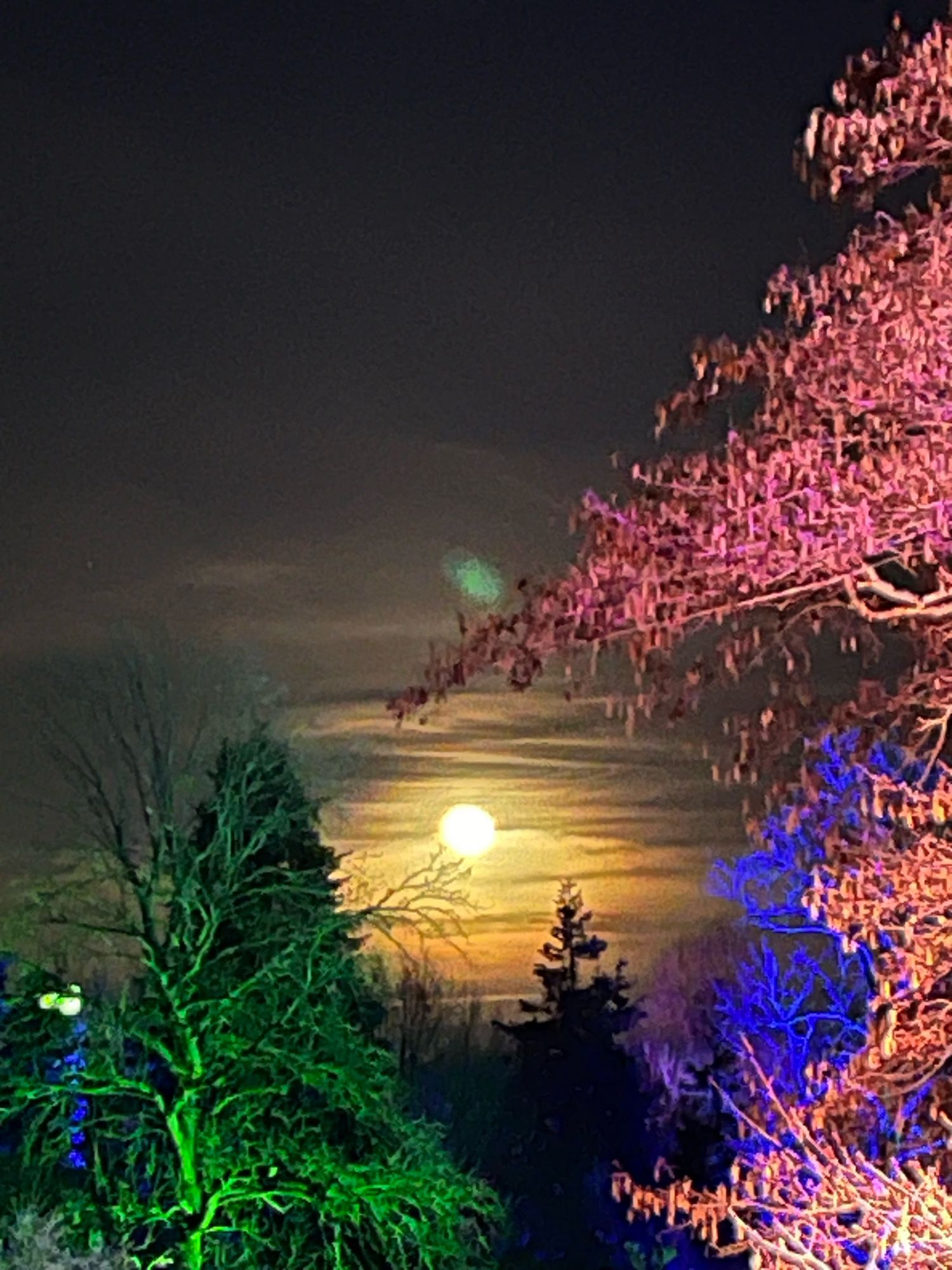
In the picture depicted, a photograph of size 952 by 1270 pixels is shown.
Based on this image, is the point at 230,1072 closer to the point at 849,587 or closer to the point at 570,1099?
the point at 849,587

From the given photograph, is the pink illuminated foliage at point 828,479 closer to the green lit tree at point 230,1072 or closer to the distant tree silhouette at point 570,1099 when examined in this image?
the green lit tree at point 230,1072

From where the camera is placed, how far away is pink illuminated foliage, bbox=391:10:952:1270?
4559mm

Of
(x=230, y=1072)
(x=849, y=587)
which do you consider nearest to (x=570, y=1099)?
(x=230, y=1072)

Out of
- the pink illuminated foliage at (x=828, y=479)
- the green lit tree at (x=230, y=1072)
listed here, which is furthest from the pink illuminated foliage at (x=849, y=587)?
the green lit tree at (x=230, y=1072)

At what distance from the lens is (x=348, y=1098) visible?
17484 mm

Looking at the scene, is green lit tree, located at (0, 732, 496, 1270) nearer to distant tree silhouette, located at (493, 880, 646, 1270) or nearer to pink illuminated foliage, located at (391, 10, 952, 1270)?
pink illuminated foliage, located at (391, 10, 952, 1270)

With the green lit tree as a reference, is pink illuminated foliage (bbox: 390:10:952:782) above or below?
above

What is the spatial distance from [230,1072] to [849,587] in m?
13.7

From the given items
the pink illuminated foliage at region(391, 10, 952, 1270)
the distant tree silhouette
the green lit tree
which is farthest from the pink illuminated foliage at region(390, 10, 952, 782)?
the distant tree silhouette

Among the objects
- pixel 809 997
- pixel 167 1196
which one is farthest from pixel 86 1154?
pixel 809 997

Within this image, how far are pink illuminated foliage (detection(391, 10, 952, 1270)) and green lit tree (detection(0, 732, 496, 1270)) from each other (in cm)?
1210

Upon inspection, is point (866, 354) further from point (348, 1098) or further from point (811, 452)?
point (348, 1098)

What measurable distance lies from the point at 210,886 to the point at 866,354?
13.8 m

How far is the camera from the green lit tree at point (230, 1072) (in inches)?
665
